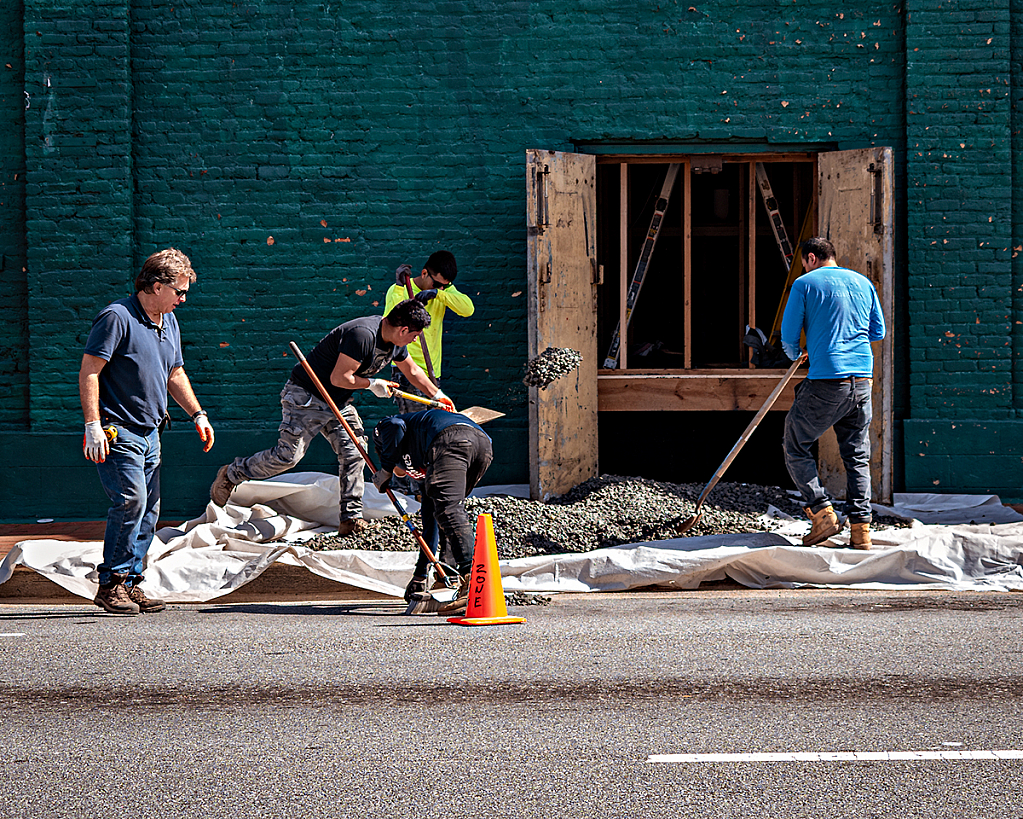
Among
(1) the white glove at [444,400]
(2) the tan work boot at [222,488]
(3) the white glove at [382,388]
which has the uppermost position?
(3) the white glove at [382,388]

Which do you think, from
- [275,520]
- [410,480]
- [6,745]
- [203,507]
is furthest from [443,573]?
[203,507]

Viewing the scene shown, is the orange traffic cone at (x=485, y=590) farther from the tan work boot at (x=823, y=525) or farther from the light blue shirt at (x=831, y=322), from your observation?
the light blue shirt at (x=831, y=322)

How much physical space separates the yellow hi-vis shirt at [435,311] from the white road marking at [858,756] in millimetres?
6183

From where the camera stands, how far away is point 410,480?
21.4 feet

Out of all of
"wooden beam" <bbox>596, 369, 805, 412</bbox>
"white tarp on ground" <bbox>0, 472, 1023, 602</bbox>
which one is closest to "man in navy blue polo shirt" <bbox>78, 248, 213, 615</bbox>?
"white tarp on ground" <bbox>0, 472, 1023, 602</bbox>

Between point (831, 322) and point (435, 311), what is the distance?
354 cm

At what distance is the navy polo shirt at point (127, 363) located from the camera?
20.4 ft

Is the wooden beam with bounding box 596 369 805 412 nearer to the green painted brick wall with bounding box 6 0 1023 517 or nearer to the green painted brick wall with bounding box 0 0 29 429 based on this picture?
the green painted brick wall with bounding box 6 0 1023 517

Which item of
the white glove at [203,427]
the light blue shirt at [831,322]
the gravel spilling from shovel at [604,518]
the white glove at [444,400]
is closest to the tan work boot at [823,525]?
the gravel spilling from shovel at [604,518]

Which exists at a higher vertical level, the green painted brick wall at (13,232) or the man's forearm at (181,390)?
the green painted brick wall at (13,232)

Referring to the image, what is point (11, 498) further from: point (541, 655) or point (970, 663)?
point (970, 663)

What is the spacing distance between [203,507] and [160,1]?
498cm

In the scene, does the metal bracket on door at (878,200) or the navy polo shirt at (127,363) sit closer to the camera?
the navy polo shirt at (127,363)

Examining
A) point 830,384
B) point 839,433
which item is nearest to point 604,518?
point 839,433
